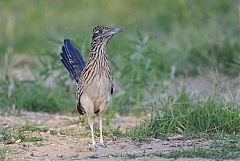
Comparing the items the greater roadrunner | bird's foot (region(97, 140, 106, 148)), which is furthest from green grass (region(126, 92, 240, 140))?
the greater roadrunner

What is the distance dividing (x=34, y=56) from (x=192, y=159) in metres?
Answer: 6.07

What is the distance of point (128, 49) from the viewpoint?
9836 mm

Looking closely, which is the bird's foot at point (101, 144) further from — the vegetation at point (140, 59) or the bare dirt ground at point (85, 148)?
the vegetation at point (140, 59)

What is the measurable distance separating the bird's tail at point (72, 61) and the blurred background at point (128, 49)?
2.92ft

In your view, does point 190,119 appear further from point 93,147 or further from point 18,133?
point 18,133

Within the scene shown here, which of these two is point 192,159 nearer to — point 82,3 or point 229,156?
point 229,156

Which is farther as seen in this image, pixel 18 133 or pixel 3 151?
pixel 18 133

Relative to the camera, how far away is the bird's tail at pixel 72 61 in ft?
25.1

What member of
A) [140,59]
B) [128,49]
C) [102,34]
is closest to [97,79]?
[102,34]

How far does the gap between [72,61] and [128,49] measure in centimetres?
219

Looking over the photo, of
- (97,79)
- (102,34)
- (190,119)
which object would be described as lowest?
(190,119)

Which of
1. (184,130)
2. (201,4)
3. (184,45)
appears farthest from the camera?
(201,4)

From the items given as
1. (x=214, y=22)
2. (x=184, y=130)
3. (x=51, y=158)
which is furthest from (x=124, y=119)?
(x=214, y=22)

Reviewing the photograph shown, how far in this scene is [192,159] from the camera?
610 centimetres
